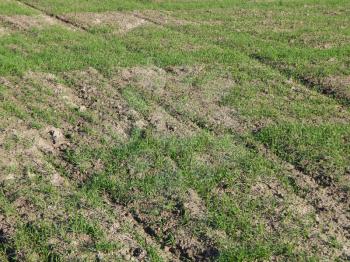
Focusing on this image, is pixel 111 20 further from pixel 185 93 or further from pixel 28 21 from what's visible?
pixel 185 93

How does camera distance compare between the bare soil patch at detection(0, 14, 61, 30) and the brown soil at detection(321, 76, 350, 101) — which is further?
the bare soil patch at detection(0, 14, 61, 30)

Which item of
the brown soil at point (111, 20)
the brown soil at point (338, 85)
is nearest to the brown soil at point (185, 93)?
the brown soil at point (338, 85)

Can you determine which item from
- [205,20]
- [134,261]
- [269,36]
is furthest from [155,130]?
[205,20]

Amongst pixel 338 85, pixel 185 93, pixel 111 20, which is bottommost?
pixel 185 93

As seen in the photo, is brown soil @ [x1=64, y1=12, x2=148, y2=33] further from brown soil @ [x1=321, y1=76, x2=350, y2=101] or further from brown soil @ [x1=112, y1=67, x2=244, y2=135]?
brown soil @ [x1=321, y1=76, x2=350, y2=101]

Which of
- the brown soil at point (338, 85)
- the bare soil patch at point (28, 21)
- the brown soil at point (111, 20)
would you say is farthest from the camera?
the brown soil at point (111, 20)

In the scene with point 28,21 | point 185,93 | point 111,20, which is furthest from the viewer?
point 111,20

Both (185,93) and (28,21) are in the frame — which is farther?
(28,21)

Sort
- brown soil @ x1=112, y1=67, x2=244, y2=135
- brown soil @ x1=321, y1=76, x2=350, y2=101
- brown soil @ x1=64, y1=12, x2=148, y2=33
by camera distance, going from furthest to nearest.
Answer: brown soil @ x1=64, y1=12, x2=148, y2=33
brown soil @ x1=321, y1=76, x2=350, y2=101
brown soil @ x1=112, y1=67, x2=244, y2=135

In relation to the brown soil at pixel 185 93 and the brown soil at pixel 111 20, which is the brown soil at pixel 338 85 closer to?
the brown soil at pixel 185 93

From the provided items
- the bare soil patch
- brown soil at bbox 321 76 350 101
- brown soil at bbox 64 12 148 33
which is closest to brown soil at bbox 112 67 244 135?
brown soil at bbox 321 76 350 101

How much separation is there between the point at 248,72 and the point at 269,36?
456 cm

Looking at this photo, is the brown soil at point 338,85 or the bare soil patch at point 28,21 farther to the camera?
the bare soil patch at point 28,21

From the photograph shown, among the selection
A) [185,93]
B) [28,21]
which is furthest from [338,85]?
[28,21]
